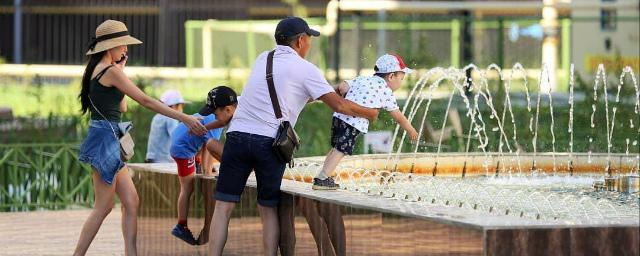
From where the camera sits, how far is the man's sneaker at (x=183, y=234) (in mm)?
10008

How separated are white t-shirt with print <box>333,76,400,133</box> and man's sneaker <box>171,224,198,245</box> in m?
1.39

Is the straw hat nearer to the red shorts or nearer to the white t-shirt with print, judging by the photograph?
the red shorts

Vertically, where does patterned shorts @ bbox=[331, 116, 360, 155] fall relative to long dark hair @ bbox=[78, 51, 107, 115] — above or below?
below

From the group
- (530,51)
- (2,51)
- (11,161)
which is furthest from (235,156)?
(2,51)

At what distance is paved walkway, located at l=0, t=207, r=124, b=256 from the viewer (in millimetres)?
11906

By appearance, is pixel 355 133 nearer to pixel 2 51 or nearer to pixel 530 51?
pixel 530 51

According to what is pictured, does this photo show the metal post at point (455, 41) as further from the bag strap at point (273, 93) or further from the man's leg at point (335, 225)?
the man's leg at point (335, 225)

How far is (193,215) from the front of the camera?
10.1 metres

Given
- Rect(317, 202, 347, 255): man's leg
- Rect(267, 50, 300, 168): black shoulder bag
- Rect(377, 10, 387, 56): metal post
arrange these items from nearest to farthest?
1. Rect(317, 202, 347, 255): man's leg
2. Rect(267, 50, 300, 168): black shoulder bag
3. Rect(377, 10, 387, 56): metal post

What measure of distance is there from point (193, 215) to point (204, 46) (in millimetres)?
16079

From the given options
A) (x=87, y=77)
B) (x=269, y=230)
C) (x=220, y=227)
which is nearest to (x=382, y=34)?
(x=87, y=77)

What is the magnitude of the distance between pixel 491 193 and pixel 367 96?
125cm

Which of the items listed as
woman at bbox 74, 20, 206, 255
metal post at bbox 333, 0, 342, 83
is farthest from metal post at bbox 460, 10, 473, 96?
woman at bbox 74, 20, 206, 255

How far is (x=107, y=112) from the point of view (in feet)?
30.7
